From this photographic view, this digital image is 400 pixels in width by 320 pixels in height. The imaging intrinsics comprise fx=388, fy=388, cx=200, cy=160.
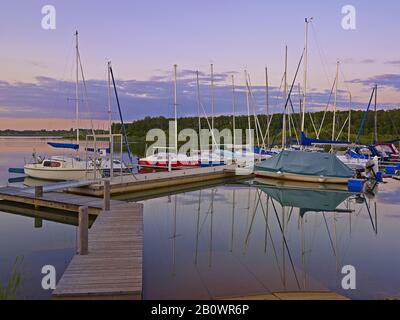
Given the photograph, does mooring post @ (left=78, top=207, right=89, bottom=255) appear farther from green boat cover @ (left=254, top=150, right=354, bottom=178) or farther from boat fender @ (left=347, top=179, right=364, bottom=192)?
green boat cover @ (left=254, top=150, right=354, bottom=178)

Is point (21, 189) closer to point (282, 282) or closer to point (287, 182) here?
point (282, 282)

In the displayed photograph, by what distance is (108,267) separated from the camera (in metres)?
6.10

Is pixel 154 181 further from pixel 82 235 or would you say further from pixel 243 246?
pixel 82 235

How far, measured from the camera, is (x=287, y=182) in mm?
21891

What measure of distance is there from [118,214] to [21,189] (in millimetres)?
6329

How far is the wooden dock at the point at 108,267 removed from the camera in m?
5.19

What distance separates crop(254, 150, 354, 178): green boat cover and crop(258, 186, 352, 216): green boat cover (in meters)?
2.19

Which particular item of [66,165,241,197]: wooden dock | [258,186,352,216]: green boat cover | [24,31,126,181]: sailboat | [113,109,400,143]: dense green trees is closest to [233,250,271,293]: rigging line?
[258,186,352,216]: green boat cover

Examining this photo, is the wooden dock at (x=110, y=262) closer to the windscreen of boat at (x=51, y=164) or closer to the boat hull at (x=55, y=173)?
the boat hull at (x=55, y=173)

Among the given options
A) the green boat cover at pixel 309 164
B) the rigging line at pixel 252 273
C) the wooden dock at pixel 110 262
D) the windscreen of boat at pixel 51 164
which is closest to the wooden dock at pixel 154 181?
the green boat cover at pixel 309 164

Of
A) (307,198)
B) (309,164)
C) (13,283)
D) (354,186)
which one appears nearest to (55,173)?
(307,198)

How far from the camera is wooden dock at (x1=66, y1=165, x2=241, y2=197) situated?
15.3 meters

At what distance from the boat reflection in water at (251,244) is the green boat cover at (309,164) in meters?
3.80
